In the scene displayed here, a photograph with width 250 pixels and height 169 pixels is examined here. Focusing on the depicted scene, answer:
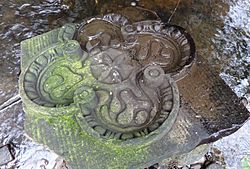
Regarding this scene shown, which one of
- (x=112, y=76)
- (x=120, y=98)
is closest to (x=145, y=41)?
(x=112, y=76)

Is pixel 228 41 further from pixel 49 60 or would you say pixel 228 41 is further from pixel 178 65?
pixel 49 60

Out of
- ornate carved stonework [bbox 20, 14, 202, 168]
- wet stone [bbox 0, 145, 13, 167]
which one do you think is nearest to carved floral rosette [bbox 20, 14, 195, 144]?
ornate carved stonework [bbox 20, 14, 202, 168]

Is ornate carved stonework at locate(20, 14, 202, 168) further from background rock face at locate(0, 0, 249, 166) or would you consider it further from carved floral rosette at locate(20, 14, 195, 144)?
background rock face at locate(0, 0, 249, 166)

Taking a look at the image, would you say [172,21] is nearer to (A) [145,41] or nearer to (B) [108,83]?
(A) [145,41]

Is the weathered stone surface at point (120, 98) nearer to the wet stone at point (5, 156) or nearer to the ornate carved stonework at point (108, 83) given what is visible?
the ornate carved stonework at point (108, 83)

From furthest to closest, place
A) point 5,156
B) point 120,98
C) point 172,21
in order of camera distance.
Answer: point 172,21 < point 5,156 < point 120,98

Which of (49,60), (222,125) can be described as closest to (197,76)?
(222,125)

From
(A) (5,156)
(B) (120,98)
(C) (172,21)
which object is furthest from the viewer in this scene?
(C) (172,21)
